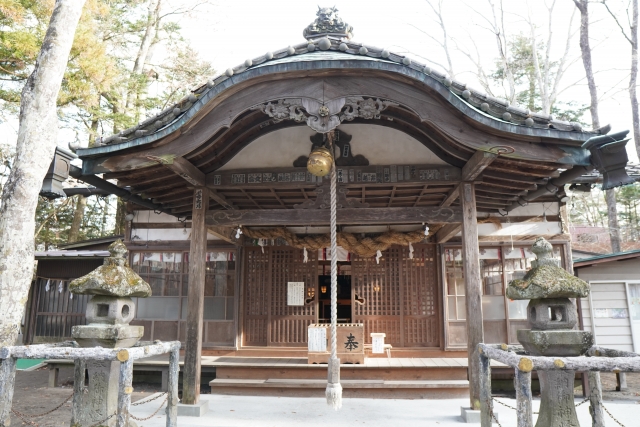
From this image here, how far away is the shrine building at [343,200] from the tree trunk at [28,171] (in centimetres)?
124

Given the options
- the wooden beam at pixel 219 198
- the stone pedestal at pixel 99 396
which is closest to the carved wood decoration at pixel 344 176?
the wooden beam at pixel 219 198

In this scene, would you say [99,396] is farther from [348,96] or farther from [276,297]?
[276,297]

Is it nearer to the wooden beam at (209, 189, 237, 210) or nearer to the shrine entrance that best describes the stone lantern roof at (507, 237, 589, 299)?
the wooden beam at (209, 189, 237, 210)

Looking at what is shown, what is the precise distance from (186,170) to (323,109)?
2.32 m

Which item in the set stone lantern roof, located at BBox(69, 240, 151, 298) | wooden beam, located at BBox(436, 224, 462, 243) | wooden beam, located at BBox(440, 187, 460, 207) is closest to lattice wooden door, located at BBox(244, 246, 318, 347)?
wooden beam, located at BBox(436, 224, 462, 243)

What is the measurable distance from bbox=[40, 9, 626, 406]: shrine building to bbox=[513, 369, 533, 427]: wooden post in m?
1.99

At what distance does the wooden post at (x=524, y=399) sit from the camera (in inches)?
166

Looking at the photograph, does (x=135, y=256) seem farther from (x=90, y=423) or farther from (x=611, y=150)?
(x=611, y=150)

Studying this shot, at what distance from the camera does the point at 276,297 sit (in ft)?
34.9

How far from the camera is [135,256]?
10.5 m

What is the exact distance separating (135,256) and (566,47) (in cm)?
1799

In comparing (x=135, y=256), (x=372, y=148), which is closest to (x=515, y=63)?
(x=372, y=148)

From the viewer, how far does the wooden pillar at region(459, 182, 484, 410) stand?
6.25 metres

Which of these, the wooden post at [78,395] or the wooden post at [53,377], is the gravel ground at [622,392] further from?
the wooden post at [53,377]
